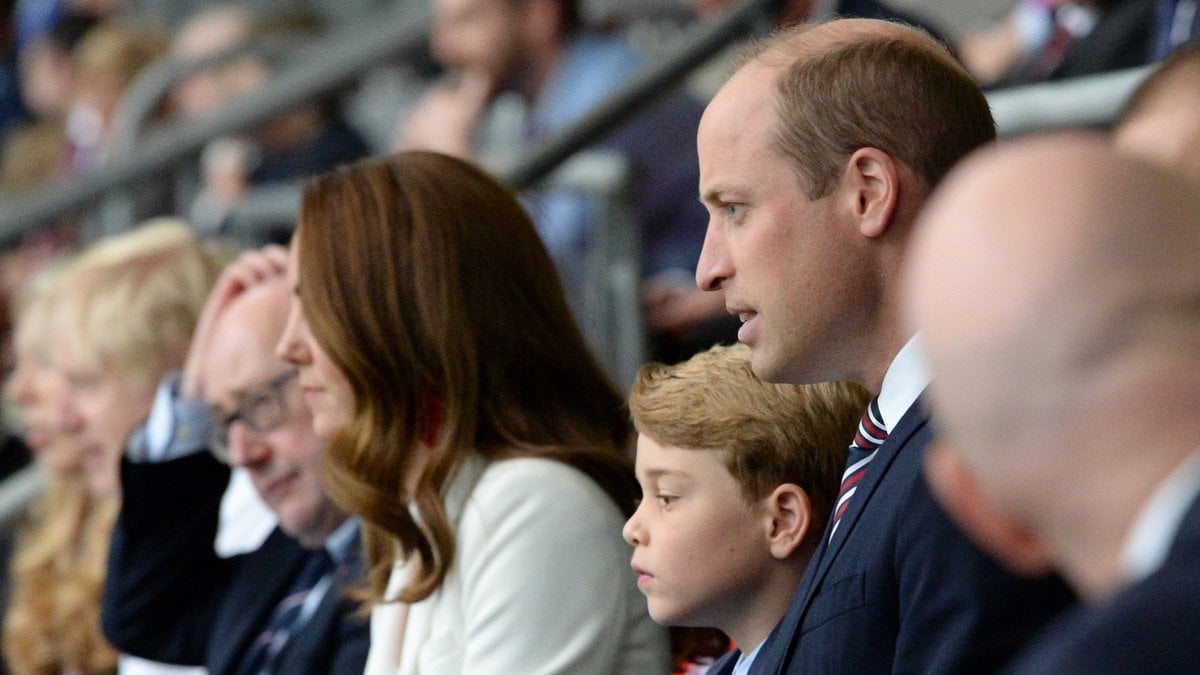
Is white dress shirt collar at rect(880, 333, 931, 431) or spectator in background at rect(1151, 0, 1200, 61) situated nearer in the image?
white dress shirt collar at rect(880, 333, 931, 431)

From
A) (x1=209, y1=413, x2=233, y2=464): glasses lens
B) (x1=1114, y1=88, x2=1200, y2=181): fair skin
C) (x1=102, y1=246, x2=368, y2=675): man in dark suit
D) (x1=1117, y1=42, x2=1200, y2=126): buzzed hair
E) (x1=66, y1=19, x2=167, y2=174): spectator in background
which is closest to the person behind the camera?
(x1=1114, y1=88, x2=1200, y2=181): fair skin

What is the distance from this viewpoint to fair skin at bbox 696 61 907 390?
179 cm

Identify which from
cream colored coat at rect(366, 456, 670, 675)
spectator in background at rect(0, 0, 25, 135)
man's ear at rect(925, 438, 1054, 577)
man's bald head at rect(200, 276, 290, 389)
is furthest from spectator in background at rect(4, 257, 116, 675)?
spectator in background at rect(0, 0, 25, 135)

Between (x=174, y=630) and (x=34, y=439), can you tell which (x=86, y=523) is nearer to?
(x=34, y=439)

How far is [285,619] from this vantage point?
9.62ft

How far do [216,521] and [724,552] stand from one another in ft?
4.94

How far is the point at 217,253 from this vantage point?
11.9ft

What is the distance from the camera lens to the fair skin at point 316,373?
8.26 feet

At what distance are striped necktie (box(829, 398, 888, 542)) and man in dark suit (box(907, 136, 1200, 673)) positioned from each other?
765mm

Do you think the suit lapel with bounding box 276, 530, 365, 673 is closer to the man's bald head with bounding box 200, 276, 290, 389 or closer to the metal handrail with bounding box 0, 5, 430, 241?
the man's bald head with bounding box 200, 276, 290, 389

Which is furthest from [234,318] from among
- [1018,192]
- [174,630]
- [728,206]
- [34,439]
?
[1018,192]

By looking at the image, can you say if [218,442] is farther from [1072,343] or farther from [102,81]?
[102,81]

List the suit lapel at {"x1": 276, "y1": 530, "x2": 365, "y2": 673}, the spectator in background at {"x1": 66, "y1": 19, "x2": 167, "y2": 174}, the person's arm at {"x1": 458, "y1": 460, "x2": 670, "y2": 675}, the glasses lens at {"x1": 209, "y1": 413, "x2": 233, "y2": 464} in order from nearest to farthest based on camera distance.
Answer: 1. the person's arm at {"x1": 458, "y1": 460, "x2": 670, "y2": 675}
2. the suit lapel at {"x1": 276, "y1": 530, "x2": 365, "y2": 673}
3. the glasses lens at {"x1": 209, "y1": 413, "x2": 233, "y2": 464}
4. the spectator in background at {"x1": 66, "y1": 19, "x2": 167, "y2": 174}

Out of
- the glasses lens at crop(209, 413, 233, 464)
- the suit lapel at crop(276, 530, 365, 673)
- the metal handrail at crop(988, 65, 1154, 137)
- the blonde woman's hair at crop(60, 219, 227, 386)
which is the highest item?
the metal handrail at crop(988, 65, 1154, 137)
